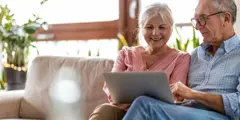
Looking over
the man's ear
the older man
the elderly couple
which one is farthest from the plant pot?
the man's ear

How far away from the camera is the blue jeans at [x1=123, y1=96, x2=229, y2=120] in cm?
154

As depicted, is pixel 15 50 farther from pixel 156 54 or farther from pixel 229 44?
pixel 229 44

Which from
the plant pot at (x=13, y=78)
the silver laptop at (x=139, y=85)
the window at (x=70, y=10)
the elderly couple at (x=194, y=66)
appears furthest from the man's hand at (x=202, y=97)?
the window at (x=70, y=10)

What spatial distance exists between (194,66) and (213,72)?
0.15m

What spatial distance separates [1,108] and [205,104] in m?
1.55

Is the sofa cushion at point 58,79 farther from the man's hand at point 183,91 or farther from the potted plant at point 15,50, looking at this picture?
the man's hand at point 183,91

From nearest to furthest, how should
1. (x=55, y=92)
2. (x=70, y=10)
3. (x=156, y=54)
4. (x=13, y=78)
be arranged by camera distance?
(x=156, y=54) < (x=55, y=92) < (x=13, y=78) < (x=70, y=10)

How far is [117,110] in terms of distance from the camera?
188cm

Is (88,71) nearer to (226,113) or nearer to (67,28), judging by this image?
(226,113)

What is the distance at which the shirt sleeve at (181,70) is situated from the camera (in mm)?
1917

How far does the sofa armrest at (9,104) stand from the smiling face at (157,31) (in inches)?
47.3

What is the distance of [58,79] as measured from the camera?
2562mm

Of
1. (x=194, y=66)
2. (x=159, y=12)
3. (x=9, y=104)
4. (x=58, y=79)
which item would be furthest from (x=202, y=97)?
(x=9, y=104)

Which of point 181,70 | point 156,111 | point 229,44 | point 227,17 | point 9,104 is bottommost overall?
point 9,104
